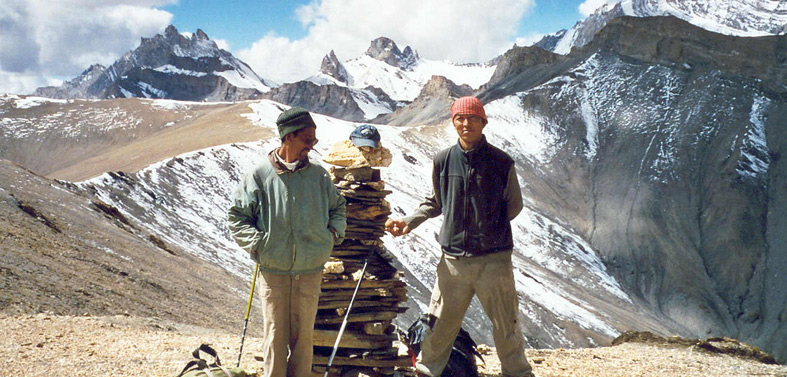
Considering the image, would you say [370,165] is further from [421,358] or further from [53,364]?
[53,364]

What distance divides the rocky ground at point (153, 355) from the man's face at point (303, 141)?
331 cm

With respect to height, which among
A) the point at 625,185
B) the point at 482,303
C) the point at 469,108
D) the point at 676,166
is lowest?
the point at 482,303

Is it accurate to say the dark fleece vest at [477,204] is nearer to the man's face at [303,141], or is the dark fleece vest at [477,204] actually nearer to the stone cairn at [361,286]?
the man's face at [303,141]

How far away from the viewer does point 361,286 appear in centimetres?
768

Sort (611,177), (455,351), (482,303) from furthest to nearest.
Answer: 1. (611,177)
2. (455,351)
3. (482,303)

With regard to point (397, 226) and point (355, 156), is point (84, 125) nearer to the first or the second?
point (355, 156)

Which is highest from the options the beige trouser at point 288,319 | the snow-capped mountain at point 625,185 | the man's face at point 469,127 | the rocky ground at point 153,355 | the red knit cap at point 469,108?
the snow-capped mountain at point 625,185

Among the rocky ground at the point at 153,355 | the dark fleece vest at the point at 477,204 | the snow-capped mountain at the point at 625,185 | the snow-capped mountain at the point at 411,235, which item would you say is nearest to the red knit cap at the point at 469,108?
the dark fleece vest at the point at 477,204

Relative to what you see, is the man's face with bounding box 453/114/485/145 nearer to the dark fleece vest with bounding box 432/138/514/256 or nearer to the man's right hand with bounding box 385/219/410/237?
the dark fleece vest with bounding box 432/138/514/256

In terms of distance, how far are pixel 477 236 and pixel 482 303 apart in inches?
25.8

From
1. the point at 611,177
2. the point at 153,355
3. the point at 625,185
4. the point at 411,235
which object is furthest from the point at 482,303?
the point at 611,177

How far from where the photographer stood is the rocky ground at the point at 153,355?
786 cm

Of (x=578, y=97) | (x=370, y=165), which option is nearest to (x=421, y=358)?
(x=370, y=165)

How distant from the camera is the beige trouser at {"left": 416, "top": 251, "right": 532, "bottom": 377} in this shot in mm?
6312
